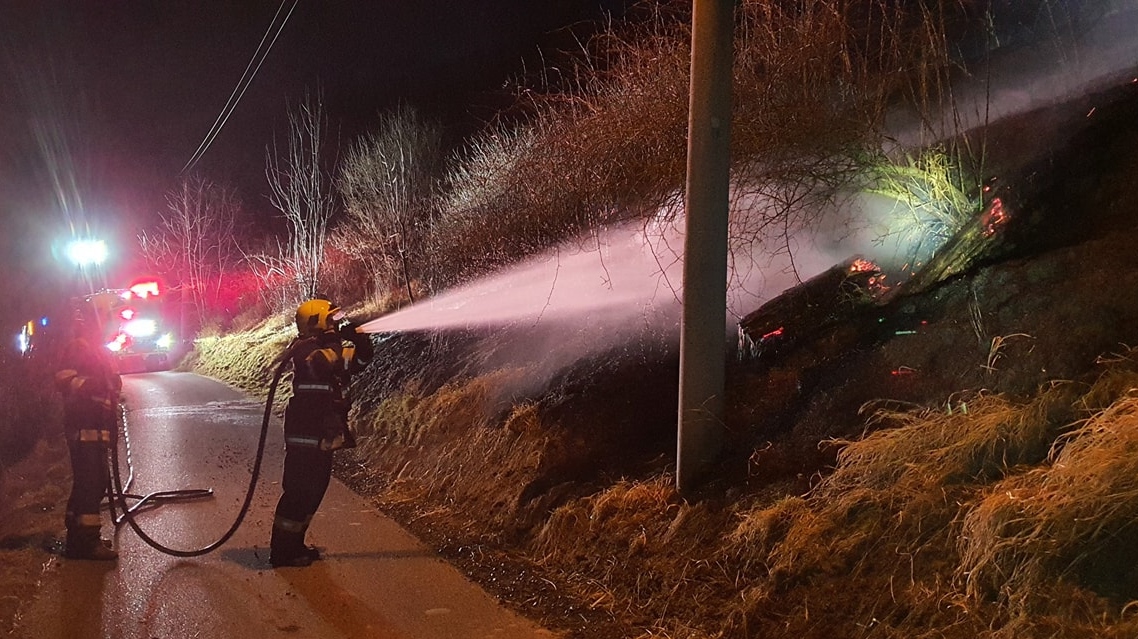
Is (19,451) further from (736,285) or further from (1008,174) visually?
(1008,174)

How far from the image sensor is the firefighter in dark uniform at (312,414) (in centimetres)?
566

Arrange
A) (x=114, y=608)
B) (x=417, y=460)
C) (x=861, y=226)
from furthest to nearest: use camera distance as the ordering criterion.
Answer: (x=417, y=460) < (x=861, y=226) < (x=114, y=608)

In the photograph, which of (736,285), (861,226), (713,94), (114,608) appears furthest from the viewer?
(736,285)

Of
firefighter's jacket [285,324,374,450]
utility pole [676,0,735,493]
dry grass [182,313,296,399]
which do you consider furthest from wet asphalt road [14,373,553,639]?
dry grass [182,313,296,399]

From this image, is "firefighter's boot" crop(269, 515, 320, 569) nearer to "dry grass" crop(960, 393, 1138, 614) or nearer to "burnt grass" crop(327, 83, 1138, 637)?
"burnt grass" crop(327, 83, 1138, 637)

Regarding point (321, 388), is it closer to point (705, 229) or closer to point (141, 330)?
point (705, 229)

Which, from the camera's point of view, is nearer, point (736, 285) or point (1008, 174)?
point (1008, 174)

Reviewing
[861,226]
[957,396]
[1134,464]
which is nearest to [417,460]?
[861,226]

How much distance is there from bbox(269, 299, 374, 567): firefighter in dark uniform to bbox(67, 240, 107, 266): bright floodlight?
19642 millimetres

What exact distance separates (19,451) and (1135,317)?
10.9 meters

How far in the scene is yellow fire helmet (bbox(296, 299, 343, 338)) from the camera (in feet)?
19.3

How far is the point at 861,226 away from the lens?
281 inches

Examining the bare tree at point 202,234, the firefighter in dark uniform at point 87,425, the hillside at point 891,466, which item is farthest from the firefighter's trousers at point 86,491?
the bare tree at point 202,234

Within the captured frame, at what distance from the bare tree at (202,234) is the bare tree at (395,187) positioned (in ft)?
48.5
